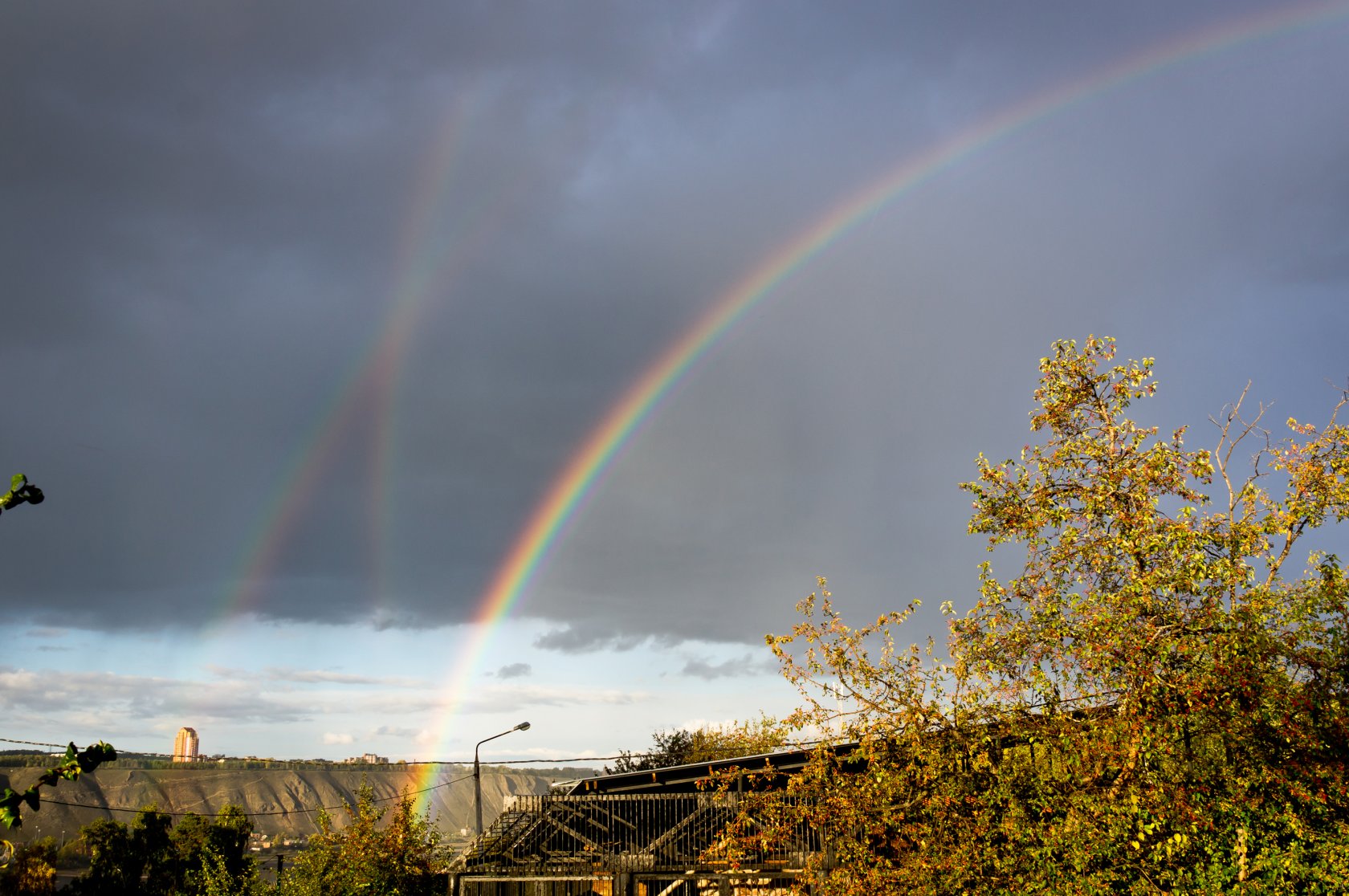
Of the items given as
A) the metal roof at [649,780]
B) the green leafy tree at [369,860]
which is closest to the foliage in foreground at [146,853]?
the green leafy tree at [369,860]

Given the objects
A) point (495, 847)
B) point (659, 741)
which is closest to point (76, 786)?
point (659, 741)

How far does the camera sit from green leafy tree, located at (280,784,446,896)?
28.1 meters

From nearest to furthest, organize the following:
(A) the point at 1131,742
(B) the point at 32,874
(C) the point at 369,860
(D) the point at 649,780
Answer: (A) the point at 1131,742, (D) the point at 649,780, (C) the point at 369,860, (B) the point at 32,874

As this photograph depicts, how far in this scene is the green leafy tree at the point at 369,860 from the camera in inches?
1106

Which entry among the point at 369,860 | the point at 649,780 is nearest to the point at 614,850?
the point at 649,780

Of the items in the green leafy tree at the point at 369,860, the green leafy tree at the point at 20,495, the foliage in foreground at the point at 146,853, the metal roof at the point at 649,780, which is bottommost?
the foliage in foreground at the point at 146,853

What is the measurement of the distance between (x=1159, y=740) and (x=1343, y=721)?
8.66 feet

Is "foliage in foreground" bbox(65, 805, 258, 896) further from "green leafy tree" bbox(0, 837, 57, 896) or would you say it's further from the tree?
the tree

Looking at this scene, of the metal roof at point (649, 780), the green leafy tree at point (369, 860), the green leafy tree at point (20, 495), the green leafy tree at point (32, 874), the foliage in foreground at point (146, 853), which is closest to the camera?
the green leafy tree at point (20, 495)

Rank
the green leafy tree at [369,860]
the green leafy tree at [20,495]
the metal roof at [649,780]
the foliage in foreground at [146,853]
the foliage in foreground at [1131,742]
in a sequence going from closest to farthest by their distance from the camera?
the green leafy tree at [20,495] < the foliage in foreground at [1131,742] < the metal roof at [649,780] < the green leafy tree at [369,860] < the foliage in foreground at [146,853]

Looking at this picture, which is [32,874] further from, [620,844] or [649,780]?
[649,780]

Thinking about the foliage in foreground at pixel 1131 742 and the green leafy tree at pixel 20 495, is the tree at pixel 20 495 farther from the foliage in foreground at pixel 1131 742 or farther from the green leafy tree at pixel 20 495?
the foliage in foreground at pixel 1131 742

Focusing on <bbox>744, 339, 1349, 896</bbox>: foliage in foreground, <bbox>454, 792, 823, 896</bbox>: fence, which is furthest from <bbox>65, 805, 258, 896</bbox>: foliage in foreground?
<bbox>744, 339, 1349, 896</bbox>: foliage in foreground

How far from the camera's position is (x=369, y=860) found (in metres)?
31.7
